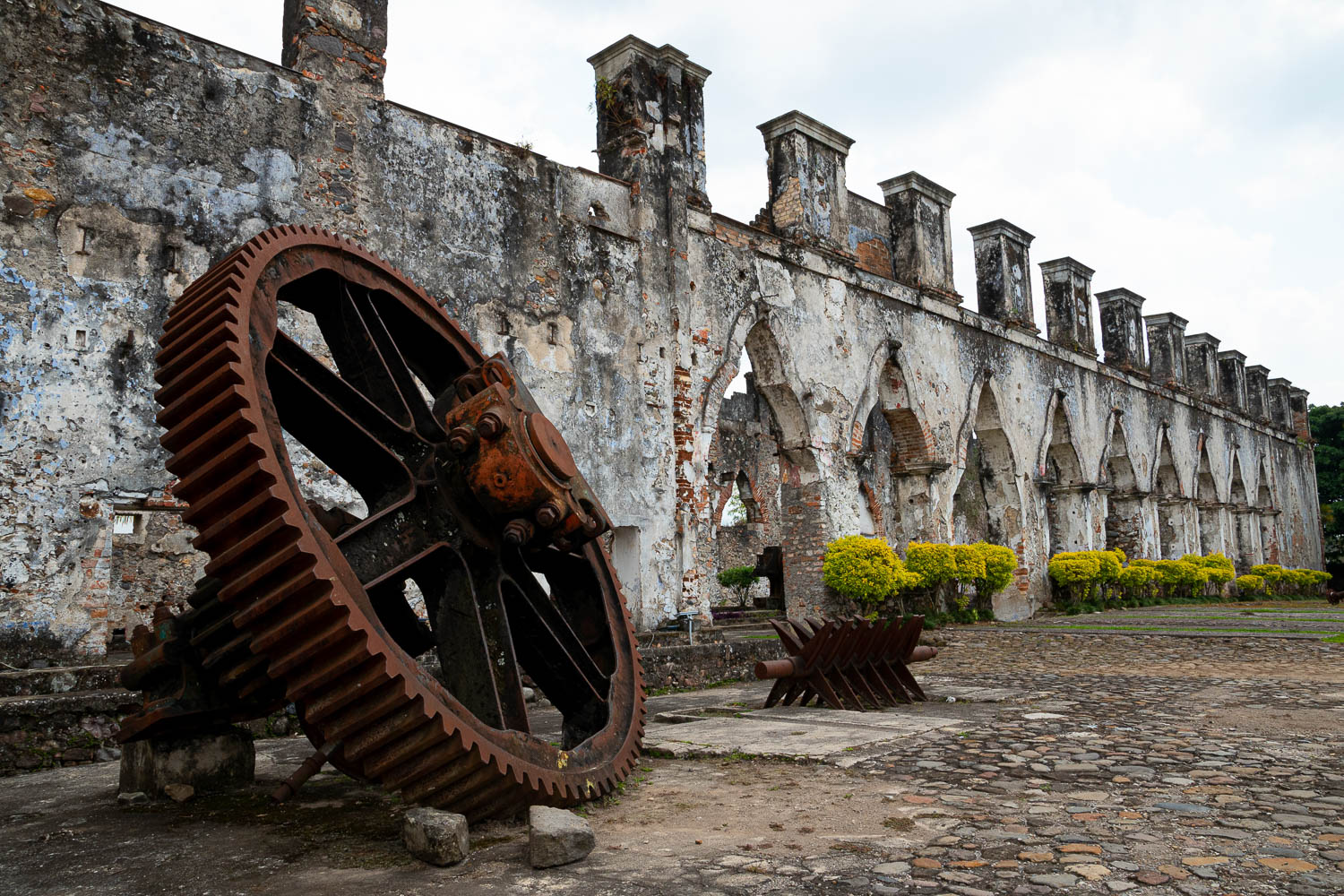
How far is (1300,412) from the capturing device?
3734 centimetres

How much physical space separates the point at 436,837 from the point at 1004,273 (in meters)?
18.6

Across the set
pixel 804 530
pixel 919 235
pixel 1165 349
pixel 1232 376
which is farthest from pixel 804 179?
pixel 1232 376

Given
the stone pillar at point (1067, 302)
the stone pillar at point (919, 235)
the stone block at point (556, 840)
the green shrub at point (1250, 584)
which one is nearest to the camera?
the stone block at point (556, 840)

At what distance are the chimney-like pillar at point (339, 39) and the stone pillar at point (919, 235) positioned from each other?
1008 cm

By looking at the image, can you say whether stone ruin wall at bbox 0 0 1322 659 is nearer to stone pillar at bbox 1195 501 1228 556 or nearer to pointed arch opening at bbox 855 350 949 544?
pointed arch opening at bbox 855 350 949 544

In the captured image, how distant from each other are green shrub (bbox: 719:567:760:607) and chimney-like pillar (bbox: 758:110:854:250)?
1194cm

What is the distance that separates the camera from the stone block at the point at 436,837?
2904mm

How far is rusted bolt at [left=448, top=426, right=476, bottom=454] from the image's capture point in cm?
360

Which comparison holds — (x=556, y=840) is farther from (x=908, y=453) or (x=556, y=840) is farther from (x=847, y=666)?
(x=908, y=453)

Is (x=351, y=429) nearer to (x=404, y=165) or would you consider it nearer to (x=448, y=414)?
(x=448, y=414)

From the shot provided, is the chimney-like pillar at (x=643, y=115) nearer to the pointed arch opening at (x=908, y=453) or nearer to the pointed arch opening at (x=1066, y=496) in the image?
the pointed arch opening at (x=908, y=453)

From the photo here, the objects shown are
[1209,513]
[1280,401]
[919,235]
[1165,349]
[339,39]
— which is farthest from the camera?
[1280,401]

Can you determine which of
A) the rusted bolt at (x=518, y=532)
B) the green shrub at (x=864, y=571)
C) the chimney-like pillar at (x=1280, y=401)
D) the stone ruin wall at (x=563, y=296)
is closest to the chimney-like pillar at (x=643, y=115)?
the stone ruin wall at (x=563, y=296)

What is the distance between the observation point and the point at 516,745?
3252 mm
